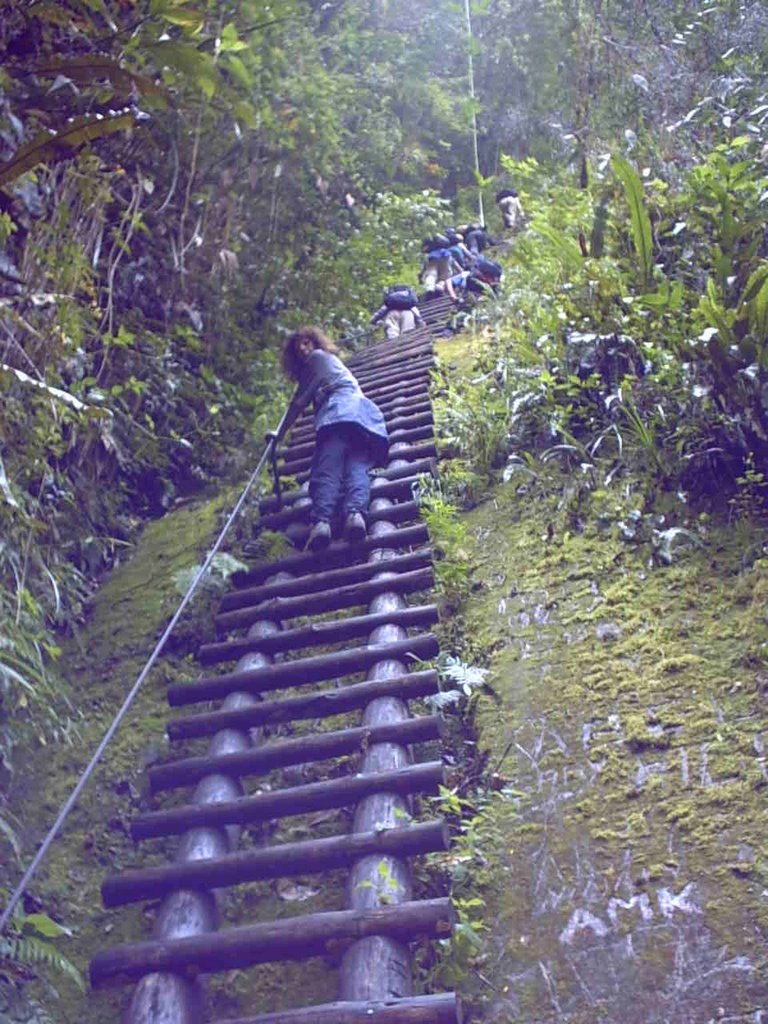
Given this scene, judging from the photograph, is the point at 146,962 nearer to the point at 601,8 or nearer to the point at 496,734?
the point at 496,734

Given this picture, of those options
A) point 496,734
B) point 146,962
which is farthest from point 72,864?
point 496,734

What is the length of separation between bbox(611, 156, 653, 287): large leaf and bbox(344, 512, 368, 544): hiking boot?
76.7 inches

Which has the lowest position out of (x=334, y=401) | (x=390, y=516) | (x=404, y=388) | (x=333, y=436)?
(x=390, y=516)

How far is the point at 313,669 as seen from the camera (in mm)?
3990

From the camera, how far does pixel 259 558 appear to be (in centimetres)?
534

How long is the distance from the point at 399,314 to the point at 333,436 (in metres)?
4.94

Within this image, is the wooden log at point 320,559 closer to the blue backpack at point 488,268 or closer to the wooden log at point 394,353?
the wooden log at point 394,353

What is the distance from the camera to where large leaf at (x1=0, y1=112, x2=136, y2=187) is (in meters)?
2.77

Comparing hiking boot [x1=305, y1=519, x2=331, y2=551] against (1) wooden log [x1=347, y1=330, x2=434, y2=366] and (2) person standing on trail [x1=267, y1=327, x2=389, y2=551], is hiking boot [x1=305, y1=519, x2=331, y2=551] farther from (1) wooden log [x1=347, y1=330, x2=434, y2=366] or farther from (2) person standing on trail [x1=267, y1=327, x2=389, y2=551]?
(1) wooden log [x1=347, y1=330, x2=434, y2=366]

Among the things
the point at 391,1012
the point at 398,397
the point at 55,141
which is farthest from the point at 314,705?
the point at 398,397

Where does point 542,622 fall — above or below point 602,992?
above

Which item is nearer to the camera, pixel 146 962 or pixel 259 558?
pixel 146 962

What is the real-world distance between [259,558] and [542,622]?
A: 1.91 metres

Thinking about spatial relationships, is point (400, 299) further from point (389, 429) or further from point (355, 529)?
point (355, 529)
